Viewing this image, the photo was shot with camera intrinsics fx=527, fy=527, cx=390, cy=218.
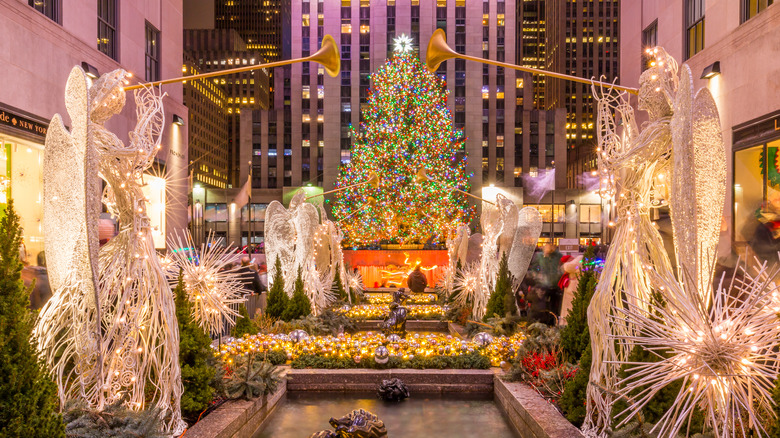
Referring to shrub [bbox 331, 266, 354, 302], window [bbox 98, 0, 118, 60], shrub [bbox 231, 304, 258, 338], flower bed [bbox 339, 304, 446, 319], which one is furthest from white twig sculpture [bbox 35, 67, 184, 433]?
window [bbox 98, 0, 118, 60]

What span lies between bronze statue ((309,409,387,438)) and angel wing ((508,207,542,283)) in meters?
7.67

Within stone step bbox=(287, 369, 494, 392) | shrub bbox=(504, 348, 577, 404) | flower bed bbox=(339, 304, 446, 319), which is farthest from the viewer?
flower bed bbox=(339, 304, 446, 319)

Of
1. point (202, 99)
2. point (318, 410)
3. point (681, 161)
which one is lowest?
point (318, 410)

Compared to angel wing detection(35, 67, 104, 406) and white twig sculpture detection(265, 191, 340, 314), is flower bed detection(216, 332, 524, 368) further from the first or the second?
angel wing detection(35, 67, 104, 406)

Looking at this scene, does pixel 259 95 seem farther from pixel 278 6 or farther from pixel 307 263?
pixel 307 263

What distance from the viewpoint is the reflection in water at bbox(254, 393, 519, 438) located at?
6.49 meters

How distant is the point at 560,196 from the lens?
44.5 metres

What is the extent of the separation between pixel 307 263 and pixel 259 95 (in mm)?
118692

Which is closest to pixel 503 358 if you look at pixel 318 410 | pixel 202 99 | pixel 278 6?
pixel 318 410

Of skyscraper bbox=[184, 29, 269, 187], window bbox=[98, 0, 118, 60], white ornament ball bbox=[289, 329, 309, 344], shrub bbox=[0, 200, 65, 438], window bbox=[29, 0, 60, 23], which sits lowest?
white ornament ball bbox=[289, 329, 309, 344]

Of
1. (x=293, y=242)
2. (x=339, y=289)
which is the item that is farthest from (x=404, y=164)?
(x=293, y=242)

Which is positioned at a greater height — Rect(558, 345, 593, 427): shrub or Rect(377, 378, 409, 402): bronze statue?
Rect(558, 345, 593, 427): shrub

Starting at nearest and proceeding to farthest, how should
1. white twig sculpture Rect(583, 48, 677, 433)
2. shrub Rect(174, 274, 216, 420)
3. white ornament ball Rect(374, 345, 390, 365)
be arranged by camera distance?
white twig sculpture Rect(583, 48, 677, 433) < shrub Rect(174, 274, 216, 420) < white ornament ball Rect(374, 345, 390, 365)

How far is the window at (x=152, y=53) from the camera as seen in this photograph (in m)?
18.0
